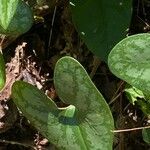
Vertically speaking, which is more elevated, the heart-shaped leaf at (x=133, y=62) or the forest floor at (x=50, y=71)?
the heart-shaped leaf at (x=133, y=62)

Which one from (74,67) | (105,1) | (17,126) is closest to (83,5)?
(105,1)

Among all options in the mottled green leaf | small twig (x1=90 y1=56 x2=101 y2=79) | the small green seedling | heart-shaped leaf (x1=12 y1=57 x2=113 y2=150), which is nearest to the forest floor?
small twig (x1=90 y1=56 x2=101 y2=79)

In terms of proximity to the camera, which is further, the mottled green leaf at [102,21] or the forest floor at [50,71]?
the forest floor at [50,71]

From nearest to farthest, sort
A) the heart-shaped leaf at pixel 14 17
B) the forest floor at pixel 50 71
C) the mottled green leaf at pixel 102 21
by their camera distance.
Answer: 1. the heart-shaped leaf at pixel 14 17
2. the mottled green leaf at pixel 102 21
3. the forest floor at pixel 50 71

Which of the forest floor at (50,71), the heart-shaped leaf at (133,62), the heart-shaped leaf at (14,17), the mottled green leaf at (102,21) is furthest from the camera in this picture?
the forest floor at (50,71)

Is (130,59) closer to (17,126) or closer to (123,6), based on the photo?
(123,6)

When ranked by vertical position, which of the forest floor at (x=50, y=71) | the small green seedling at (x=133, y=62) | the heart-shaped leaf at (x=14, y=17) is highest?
the heart-shaped leaf at (x=14, y=17)

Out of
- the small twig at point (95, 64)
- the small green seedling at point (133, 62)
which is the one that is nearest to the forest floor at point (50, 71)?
the small twig at point (95, 64)

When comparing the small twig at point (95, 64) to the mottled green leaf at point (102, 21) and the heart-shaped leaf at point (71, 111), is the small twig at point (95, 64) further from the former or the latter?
the heart-shaped leaf at point (71, 111)

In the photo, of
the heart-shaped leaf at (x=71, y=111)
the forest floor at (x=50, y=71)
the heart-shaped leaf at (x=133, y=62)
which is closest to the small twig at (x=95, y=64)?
the forest floor at (x=50, y=71)
